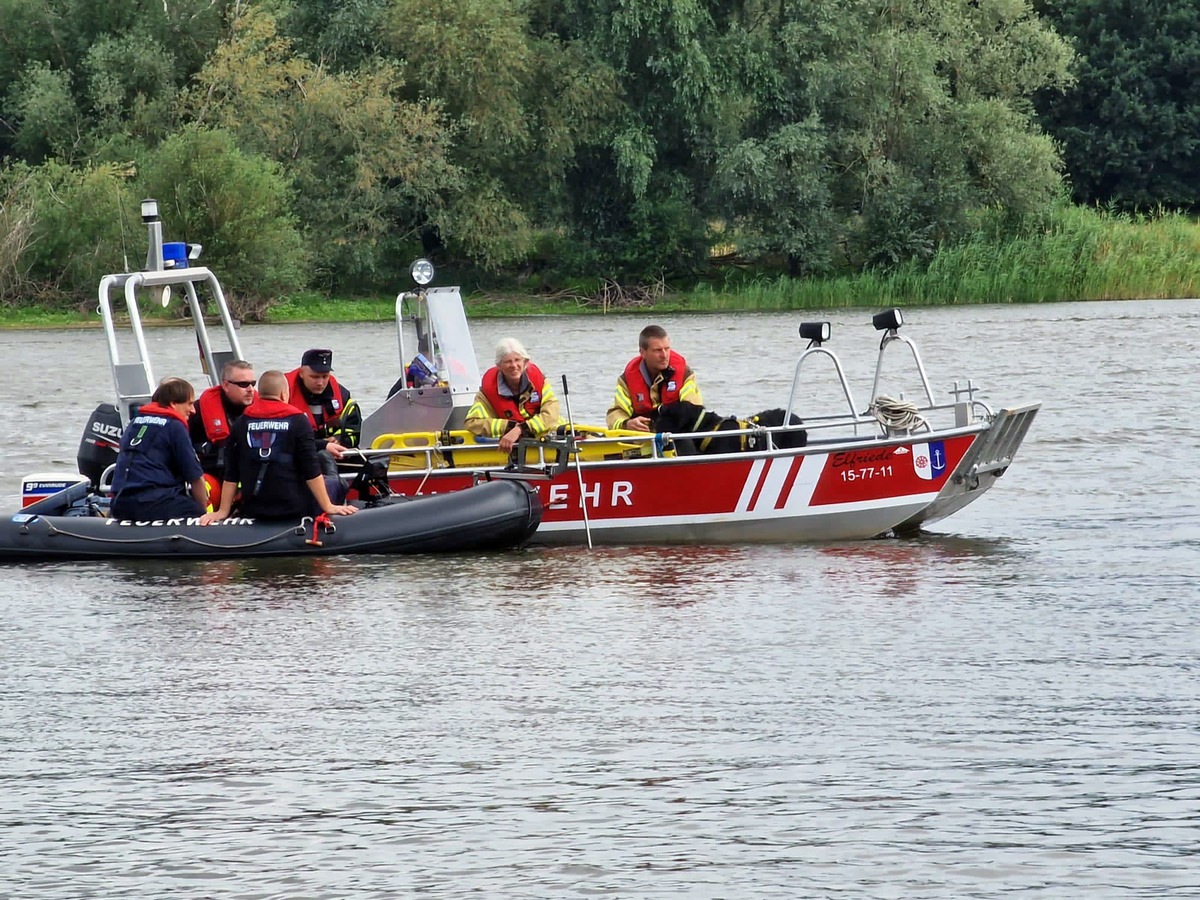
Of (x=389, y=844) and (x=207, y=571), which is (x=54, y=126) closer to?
(x=207, y=571)

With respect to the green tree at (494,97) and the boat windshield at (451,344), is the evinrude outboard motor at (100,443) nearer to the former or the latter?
the boat windshield at (451,344)

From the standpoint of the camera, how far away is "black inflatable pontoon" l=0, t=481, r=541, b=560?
11391 millimetres

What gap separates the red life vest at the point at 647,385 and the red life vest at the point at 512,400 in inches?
22.5

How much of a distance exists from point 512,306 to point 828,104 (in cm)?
906

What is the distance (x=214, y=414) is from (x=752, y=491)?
334 centimetres

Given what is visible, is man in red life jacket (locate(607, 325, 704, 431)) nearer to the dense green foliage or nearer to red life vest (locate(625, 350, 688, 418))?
red life vest (locate(625, 350, 688, 418))

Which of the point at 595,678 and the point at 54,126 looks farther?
the point at 54,126

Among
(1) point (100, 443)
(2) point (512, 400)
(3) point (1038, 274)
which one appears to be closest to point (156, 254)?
(1) point (100, 443)

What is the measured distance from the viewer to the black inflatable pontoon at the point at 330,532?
11391mm

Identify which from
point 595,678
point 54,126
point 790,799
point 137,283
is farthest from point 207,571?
point 54,126

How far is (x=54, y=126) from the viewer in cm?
4791

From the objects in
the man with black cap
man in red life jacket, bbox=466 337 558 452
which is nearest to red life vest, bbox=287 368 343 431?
the man with black cap

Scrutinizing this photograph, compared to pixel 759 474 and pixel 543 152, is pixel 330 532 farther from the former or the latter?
pixel 543 152

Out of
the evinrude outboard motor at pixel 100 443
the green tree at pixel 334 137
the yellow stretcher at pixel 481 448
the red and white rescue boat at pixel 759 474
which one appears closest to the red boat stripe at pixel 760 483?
the red and white rescue boat at pixel 759 474
